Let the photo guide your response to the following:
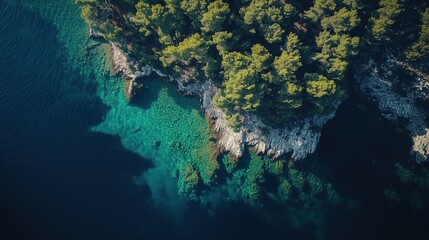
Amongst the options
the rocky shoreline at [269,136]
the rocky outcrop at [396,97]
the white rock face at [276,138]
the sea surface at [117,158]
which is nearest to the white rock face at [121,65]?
the sea surface at [117,158]

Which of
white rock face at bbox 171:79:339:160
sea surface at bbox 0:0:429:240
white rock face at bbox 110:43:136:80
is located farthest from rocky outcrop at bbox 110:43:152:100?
white rock face at bbox 171:79:339:160

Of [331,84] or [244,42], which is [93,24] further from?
[331,84]

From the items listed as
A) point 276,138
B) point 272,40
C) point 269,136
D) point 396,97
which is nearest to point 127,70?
point 272,40

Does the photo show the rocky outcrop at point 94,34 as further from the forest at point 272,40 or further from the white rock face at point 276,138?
the white rock face at point 276,138

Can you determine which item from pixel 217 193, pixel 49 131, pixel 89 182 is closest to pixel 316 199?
pixel 217 193

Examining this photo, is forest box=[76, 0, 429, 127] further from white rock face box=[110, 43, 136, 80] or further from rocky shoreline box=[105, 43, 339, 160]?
white rock face box=[110, 43, 136, 80]

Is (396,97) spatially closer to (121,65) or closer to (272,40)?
(272,40)
